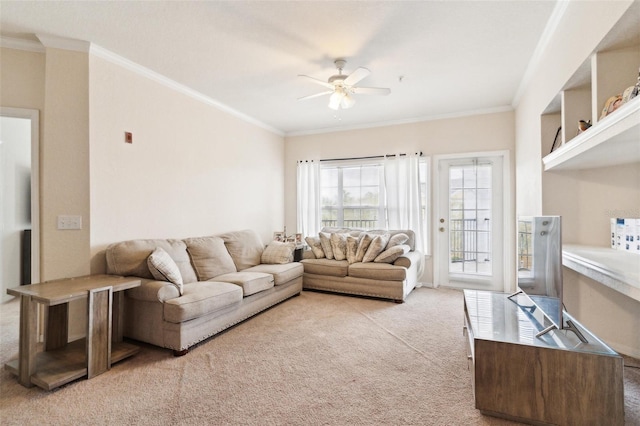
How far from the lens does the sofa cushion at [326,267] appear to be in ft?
14.0

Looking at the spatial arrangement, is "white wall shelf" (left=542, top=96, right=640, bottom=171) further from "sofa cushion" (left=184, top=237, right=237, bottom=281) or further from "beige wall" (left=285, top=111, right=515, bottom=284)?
"sofa cushion" (left=184, top=237, right=237, bottom=281)

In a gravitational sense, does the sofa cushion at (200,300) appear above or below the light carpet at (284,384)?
above

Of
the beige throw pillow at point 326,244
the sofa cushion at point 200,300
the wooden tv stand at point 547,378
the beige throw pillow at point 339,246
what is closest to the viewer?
the wooden tv stand at point 547,378

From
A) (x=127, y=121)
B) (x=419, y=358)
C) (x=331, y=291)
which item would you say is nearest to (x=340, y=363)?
(x=419, y=358)

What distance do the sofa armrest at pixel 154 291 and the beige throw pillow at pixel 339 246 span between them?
2.44 m

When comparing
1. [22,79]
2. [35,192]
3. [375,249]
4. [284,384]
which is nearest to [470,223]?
[375,249]

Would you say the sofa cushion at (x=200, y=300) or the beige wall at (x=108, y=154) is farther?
the beige wall at (x=108, y=154)

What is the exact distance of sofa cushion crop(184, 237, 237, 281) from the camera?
346 centimetres

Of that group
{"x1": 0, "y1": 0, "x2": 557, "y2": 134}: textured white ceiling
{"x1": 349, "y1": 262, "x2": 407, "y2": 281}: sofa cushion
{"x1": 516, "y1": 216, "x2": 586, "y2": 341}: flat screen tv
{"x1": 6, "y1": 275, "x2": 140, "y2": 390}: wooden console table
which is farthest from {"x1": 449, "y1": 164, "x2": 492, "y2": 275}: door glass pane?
{"x1": 6, "y1": 275, "x2": 140, "y2": 390}: wooden console table

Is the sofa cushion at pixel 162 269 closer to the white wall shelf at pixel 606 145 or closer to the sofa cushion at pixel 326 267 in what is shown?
the sofa cushion at pixel 326 267

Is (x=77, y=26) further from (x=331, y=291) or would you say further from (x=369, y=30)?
→ (x=331, y=291)

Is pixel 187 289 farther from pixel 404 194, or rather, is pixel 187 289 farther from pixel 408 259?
pixel 404 194

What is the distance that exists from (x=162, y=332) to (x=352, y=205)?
144 inches

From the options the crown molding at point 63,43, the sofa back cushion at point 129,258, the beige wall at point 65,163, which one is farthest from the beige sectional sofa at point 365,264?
the crown molding at point 63,43
